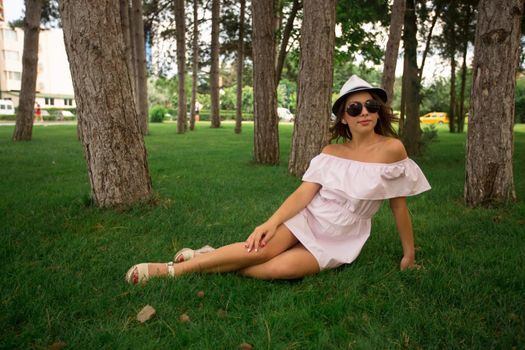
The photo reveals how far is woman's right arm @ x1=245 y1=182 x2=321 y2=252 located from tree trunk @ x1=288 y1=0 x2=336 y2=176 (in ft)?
13.1

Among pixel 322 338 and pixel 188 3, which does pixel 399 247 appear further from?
pixel 188 3

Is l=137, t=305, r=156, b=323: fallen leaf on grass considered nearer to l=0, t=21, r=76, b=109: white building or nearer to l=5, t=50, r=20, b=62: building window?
l=0, t=21, r=76, b=109: white building

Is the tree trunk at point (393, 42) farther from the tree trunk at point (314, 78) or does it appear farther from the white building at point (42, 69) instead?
the white building at point (42, 69)

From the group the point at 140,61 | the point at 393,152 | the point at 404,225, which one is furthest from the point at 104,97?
the point at 140,61

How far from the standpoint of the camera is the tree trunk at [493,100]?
4.67 m

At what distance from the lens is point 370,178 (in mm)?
2893

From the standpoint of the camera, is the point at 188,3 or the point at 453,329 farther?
the point at 188,3

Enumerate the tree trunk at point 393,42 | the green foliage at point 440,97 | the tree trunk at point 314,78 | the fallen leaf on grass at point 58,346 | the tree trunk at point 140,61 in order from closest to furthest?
the fallen leaf on grass at point 58,346 → the tree trunk at point 314,78 → the tree trunk at point 393,42 → the tree trunk at point 140,61 → the green foliage at point 440,97

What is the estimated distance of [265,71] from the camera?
884 cm

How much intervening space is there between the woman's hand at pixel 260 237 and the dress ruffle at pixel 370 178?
546mm

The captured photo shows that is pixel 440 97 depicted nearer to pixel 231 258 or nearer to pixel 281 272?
pixel 281 272

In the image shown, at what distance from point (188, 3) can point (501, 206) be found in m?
21.5

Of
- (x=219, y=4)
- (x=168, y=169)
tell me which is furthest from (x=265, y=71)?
(x=219, y=4)

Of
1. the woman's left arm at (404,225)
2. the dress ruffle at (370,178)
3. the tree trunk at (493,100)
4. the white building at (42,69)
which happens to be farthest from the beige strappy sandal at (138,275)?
the white building at (42,69)
